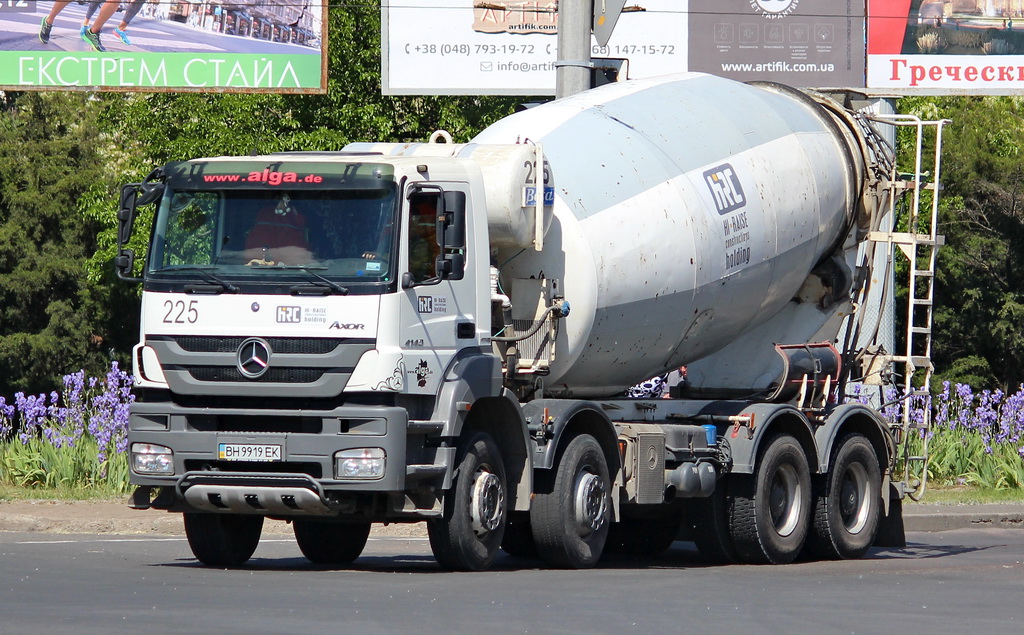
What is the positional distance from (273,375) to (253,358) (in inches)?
6.5

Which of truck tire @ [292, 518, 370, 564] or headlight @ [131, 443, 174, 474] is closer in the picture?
headlight @ [131, 443, 174, 474]

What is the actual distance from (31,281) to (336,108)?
37.7 ft

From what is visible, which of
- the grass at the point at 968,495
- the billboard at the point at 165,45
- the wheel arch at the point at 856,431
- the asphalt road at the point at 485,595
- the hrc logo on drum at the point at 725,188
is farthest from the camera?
the billboard at the point at 165,45

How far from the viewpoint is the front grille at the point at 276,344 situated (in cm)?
1080

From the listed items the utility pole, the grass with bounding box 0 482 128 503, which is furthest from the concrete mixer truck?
the grass with bounding box 0 482 128 503

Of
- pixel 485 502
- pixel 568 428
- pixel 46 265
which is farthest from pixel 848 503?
pixel 46 265

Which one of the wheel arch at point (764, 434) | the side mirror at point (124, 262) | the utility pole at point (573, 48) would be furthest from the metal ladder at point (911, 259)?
the side mirror at point (124, 262)

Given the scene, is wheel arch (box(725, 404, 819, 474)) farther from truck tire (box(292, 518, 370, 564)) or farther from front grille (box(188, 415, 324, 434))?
front grille (box(188, 415, 324, 434))

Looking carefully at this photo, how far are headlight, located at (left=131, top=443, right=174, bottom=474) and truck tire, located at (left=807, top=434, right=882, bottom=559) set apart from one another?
5.62 m

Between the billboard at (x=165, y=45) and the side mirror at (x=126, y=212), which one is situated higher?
the billboard at (x=165, y=45)

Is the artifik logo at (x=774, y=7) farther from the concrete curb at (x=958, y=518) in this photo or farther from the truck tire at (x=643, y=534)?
the truck tire at (x=643, y=534)

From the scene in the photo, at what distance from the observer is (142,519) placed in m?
15.7

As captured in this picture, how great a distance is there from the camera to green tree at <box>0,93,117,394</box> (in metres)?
35.2

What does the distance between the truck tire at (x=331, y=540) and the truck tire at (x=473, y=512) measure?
5.35ft
